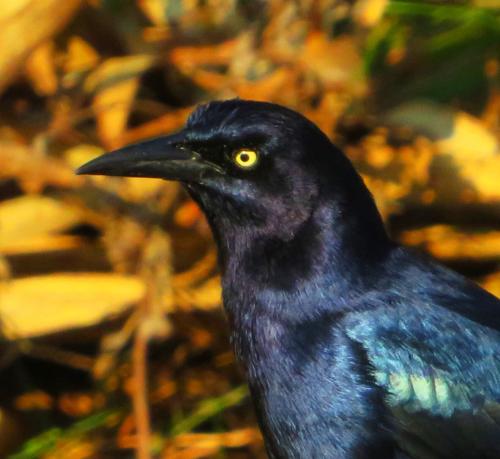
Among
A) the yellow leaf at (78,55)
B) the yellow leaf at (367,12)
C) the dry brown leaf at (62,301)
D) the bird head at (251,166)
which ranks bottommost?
the bird head at (251,166)

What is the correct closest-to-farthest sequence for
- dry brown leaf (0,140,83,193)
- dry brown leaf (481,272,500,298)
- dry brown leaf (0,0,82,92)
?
dry brown leaf (0,140,83,193)
dry brown leaf (0,0,82,92)
dry brown leaf (481,272,500,298)

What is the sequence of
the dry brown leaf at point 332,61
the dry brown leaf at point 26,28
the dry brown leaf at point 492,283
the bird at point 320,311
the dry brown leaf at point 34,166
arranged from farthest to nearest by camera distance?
the dry brown leaf at point 492,283 < the dry brown leaf at point 332,61 < the dry brown leaf at point 26,28 < the dry brown leaf at point 34,166 < the bird at point 320,311

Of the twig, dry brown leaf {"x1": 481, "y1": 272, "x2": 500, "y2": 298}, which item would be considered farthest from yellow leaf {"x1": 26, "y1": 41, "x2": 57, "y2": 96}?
dry brown leaf {"x1": 481, "y1": 272, "x2": 500, "y2": 298}

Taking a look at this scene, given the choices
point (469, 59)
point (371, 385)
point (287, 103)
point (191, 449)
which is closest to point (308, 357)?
A: point (371, 385)

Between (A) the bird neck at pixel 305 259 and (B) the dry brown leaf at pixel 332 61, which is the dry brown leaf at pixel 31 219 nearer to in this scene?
(B) the dry brown leaf at pixel 332 61

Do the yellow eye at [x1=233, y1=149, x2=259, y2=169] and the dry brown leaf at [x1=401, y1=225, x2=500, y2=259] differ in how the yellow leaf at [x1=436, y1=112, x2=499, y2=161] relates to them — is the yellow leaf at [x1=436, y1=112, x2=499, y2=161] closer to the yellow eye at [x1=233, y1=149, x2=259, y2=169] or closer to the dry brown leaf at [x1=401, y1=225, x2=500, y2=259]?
the dry brown leaf at [x1=401, y1=225, x2=500, y2=259]

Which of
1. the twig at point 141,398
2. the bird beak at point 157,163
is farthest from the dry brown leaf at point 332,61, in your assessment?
the bird beak at point 157,163
